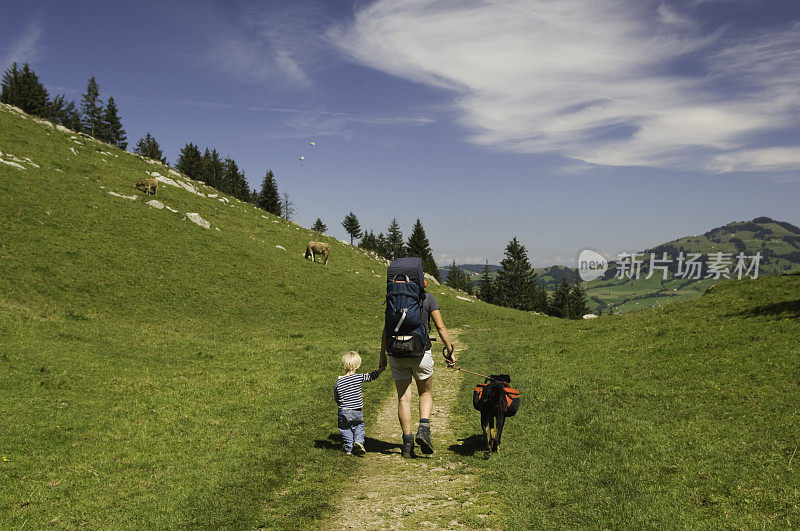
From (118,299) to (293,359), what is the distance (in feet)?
47.1

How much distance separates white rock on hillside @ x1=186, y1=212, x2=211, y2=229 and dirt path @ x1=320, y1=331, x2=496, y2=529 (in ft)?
138

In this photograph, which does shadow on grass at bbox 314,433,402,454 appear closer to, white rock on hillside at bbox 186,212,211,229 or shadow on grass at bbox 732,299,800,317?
shadow on grass at bbox 732,299,800,317

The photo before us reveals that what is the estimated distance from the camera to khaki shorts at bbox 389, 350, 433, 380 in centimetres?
904

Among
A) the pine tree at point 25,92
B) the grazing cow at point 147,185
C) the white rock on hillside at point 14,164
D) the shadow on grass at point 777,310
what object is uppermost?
the pine tree at point 25,92

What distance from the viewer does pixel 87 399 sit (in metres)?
13.4

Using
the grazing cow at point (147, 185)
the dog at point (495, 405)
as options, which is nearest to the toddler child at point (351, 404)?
the dog at point (495, 405)

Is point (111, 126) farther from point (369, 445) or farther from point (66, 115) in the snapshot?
point (369, 445)

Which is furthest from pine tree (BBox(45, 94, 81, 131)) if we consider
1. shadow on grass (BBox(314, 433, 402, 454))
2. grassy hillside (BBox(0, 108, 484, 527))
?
shadow on grass (BBox(314, 433, 402, 454))

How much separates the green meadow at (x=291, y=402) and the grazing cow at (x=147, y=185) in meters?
14.3

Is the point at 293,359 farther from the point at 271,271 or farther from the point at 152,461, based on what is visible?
the point at 271,271

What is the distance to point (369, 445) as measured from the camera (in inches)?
418

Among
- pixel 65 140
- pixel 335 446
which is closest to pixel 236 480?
pixel 335 446

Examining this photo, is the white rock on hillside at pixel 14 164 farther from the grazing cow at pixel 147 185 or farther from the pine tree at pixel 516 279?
the pine tree at pixel 516 279

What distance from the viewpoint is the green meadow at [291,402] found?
7.65 m
